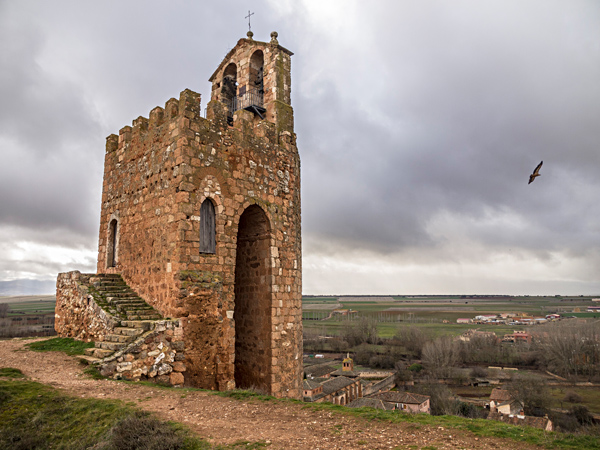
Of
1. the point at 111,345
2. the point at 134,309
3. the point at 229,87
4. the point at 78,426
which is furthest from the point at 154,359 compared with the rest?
the point at 229,87

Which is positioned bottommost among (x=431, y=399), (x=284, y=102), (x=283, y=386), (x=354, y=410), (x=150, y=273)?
(x=431, y=399)

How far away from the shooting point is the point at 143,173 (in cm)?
969

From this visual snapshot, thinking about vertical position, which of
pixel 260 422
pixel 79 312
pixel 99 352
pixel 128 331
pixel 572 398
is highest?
pixel 79 312

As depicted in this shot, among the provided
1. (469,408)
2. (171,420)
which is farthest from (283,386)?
(469,408)

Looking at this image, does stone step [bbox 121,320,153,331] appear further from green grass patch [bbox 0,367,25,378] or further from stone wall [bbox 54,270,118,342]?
green grass patch [bbox 0,367,25,378]

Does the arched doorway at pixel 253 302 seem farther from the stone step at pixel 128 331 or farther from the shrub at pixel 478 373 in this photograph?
the shrub at pixel 478 373

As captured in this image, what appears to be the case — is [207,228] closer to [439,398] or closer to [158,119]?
[158,119]

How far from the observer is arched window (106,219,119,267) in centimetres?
1082

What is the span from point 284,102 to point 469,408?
118ft

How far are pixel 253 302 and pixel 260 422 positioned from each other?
5.16m

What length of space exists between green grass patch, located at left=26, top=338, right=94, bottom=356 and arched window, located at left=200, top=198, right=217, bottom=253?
10.4 feet

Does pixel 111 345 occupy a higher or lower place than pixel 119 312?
lower

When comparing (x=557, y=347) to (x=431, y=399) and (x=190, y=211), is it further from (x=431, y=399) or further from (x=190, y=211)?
(x=190, y=211)

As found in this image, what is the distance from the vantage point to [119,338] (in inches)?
293
